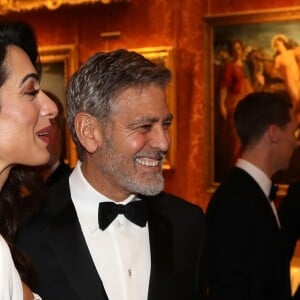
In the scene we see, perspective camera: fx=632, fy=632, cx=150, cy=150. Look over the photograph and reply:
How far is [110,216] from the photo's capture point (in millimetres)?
2398

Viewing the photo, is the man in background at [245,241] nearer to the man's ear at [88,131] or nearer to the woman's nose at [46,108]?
the man's ear at [88,131]

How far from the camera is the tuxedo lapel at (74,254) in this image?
2.28m

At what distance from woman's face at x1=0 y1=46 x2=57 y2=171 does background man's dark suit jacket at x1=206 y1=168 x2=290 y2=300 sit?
1603 mm

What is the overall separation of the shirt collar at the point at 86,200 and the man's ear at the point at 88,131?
0.14 m

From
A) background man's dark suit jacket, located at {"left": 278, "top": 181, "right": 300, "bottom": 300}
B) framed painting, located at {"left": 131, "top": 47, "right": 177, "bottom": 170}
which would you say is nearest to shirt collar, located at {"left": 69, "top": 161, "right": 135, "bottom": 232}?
background man's dark suit jacket, located at {"left": 278, "top": 181, "right": 300, "bottom": 300}

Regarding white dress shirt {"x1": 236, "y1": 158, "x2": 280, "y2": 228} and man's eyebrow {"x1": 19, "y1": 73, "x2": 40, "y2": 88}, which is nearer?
man's eyebrow {"x1": 19, "y1": 73, "x2": 40, "y2": 88}

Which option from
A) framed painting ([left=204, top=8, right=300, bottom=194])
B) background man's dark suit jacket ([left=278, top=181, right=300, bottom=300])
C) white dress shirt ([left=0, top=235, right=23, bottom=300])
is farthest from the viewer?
framed painting ([left=204, top=8, right=300, bottom=194])

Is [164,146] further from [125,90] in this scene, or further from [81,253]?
[81,253]

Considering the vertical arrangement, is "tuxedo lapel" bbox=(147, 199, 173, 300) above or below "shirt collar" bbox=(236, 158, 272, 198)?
below

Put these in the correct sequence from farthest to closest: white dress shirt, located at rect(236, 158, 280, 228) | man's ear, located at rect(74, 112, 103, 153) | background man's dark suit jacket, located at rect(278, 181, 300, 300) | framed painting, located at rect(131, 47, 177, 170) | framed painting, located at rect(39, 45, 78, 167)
→ framed painting, located at rect(39, 45, 78, 167) → framed painting, located at rect(131, 47, 177, 170) → background man's dark suit jacket, located at rect(278, 181, 300, 300) → white dress shirt, located at rect(236, 158, 280, 228) → man's ear, located at rect(74, 112, 103, 153)

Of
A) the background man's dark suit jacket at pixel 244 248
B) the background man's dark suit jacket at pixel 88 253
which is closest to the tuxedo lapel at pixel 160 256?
the background man's dark suit jacket at pixel 88 253

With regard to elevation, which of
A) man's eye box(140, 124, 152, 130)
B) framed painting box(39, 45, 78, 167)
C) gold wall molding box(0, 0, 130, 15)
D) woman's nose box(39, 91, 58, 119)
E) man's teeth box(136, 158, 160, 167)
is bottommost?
man's teeth box(136, 158, 160, 167)

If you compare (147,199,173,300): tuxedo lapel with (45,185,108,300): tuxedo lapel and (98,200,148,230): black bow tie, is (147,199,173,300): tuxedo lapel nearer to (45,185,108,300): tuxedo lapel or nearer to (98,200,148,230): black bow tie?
(98,200,148,230): black bow tie

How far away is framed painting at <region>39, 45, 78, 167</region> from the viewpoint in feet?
20.9
